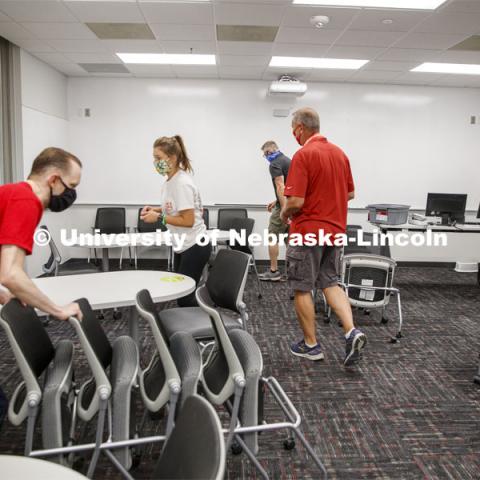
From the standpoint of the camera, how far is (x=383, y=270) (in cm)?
356

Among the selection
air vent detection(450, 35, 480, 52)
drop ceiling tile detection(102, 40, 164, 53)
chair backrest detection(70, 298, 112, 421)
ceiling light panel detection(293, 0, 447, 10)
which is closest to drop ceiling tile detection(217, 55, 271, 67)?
drop ceiling tile detection(102, 40, 164, 53)

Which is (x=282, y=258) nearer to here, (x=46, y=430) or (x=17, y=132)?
(x=17, y=132)

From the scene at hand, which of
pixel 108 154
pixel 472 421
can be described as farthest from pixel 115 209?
pixel 472 421

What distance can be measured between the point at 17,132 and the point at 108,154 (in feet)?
5.16

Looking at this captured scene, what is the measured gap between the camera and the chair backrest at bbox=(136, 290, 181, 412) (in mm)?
1691

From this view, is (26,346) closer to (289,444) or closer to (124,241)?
(289,444)

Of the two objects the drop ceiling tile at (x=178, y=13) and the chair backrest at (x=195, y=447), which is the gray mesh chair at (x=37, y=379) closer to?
the chair backrest at (x=195, y=447)

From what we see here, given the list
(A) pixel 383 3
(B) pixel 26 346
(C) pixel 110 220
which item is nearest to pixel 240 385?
(B) pixel 26 346

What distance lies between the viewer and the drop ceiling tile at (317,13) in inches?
140

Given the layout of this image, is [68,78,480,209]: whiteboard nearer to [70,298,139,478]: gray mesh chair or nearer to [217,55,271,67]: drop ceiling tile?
[217,55,271,67]: drop ceiling tile

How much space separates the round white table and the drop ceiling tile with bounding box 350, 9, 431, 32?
12.3 ft

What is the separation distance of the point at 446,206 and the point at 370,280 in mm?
2344

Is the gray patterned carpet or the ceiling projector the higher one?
the ceiling projector

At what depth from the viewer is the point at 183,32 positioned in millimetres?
4184
